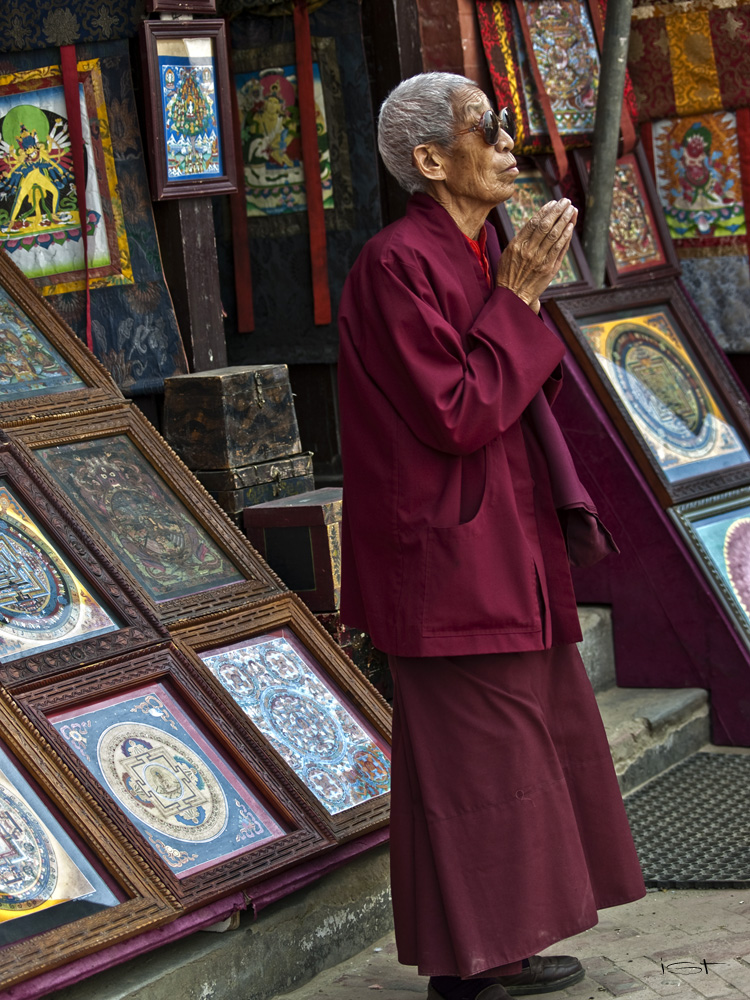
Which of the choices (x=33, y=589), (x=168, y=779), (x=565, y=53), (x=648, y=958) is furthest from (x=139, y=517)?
(x=565, y=53)

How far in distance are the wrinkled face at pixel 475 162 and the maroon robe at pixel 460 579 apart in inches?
2.6

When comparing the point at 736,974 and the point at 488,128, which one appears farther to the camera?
the point at 736,974

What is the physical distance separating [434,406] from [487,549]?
29cm

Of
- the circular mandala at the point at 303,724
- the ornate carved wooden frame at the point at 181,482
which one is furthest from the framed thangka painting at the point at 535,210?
the circular mandala at the point at 303,724

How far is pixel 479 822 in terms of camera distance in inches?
104

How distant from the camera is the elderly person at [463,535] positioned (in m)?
2.60

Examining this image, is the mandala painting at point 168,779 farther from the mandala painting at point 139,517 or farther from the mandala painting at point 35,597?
the mandala painting at point 139,517

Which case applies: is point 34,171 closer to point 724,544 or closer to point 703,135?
point 724,544

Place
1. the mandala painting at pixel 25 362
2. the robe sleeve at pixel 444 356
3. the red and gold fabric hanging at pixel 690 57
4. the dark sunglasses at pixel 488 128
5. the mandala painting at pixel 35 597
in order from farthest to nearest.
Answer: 1. the red and gold fabric hanging at pixel 690 57
2. the mandala painting at pixel 25 362
3. the mandala painting at pixel 35 597
4. the dark sunglasses at pixel 488 128
5. the robe sleeve at pixel 444 356

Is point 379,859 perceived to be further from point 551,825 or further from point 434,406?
point 434,406

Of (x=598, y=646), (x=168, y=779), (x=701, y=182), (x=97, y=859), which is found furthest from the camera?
(x=701, y=182)

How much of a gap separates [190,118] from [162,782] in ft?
7.24

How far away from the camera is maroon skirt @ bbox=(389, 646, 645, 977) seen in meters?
2.63

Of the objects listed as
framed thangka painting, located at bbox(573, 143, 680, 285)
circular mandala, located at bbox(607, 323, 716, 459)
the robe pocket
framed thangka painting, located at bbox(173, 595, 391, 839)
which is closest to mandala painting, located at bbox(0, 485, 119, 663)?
framed thangka painting, located at bbox(173, 595, 391, 839)
